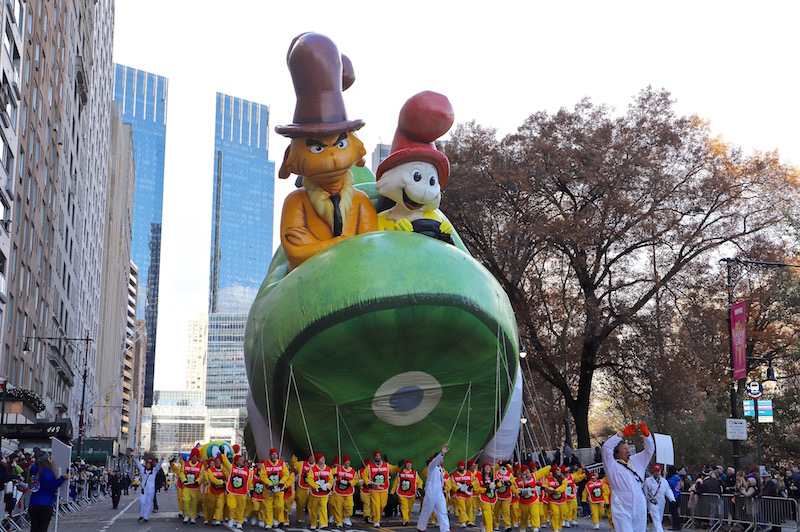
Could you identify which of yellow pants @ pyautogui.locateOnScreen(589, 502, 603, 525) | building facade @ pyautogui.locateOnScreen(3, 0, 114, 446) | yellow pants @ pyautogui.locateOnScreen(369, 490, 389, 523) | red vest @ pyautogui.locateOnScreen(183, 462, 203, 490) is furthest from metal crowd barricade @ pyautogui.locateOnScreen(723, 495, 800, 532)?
building facade @ pyautogui.locateOnScreen(3, 0, 114, 446)

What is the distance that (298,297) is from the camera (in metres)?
18.8

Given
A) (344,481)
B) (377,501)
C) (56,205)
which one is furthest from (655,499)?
(56,205)

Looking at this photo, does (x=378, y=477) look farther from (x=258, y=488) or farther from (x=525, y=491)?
(x=525, y=491)

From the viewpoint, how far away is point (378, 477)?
62.4 ft

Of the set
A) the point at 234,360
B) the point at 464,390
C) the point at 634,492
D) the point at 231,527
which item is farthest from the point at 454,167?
the point at 234,360

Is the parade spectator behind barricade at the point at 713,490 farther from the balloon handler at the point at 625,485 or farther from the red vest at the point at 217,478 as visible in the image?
the red vest at the point at 217,478

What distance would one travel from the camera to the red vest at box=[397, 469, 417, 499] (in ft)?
63.6

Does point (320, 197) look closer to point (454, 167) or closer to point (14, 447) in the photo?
point (454, 167)

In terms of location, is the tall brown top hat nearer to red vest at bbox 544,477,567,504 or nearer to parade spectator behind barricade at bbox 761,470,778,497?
red vest at bbox 544,477,567,504

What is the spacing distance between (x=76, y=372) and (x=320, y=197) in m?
54.2

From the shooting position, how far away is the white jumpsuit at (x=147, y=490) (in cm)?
2206

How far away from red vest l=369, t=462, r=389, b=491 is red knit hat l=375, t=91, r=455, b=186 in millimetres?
7363

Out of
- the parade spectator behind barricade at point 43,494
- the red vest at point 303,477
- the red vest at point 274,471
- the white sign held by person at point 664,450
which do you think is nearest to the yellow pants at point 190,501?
the red vest at point 274,471

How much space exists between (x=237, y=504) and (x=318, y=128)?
859 cm
